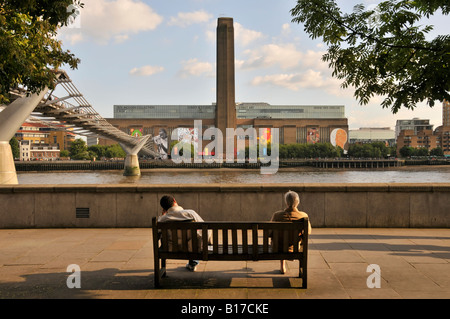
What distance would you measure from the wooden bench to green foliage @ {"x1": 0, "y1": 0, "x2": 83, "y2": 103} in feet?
11.9

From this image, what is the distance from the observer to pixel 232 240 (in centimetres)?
463

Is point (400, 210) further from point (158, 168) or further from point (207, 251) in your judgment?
point (158, 168)

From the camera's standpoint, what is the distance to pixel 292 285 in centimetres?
468

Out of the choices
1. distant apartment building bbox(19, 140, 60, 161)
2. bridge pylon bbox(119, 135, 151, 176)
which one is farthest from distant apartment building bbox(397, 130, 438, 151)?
distant apartment building bbox(19, 140, 60, 161)

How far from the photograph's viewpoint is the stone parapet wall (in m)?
8.42

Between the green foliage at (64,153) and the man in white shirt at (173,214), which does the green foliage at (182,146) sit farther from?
the man in white shirt at (173,214)

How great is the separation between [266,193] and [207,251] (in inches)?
162

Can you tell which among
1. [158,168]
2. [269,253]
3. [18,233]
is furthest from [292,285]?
[158,168]

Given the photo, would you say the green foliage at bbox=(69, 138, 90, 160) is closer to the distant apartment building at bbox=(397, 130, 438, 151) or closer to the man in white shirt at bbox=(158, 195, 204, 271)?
the distant apartment building at bbox=(397, 130, 438, 151)

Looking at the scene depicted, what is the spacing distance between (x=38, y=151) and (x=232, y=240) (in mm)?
159051

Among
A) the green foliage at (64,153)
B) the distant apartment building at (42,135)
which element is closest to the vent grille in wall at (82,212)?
the green foliage at (64,153)

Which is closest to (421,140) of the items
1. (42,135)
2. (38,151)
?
(38,151)

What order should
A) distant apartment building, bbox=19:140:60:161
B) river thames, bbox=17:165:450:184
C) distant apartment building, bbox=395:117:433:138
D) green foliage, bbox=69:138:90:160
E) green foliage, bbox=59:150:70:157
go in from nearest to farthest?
river thames, bbox=17:165:450:184 < green foliage, bbox=69:138:90:160 < distant apartment building, bbox=19:140:60:161 < green foliage, bbox=59:150:70:157 < distant apartment building, bbox=395:117:433:138

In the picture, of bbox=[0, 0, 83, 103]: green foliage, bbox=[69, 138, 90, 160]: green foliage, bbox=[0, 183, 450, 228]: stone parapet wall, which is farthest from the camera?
bbox=[69, 138, 90, 160]: green foliage
